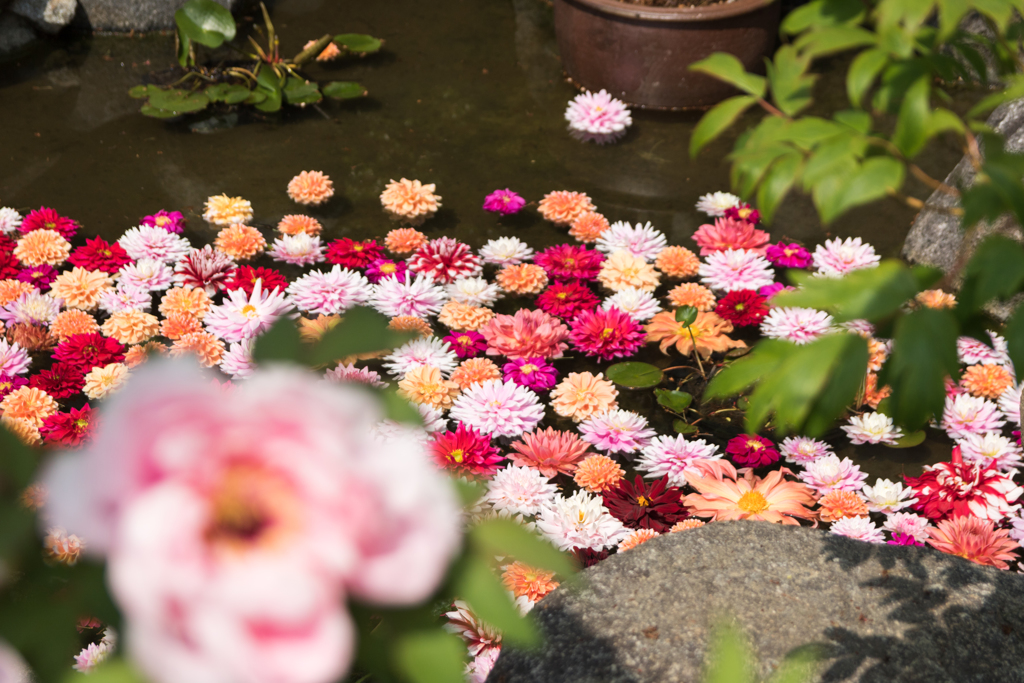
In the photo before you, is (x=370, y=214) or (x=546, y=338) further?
(x=370, y=214)

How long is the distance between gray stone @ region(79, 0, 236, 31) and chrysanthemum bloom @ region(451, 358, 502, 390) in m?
2.57

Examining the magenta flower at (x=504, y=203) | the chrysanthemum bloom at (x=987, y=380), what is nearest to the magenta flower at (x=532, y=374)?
the magenta flower at (x=504, y=203)

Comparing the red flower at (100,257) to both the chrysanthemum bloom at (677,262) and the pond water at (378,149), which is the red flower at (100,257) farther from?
the chrysanthemum bloom at (677,262)

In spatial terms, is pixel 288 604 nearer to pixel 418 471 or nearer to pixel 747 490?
pixel 418 471

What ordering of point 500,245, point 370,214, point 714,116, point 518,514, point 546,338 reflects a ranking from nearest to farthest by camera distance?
point 714,116 < point 518,514 < point 546,338 < point 500,245 < point 370,214

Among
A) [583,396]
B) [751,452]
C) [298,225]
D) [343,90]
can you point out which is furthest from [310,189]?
[751,452]

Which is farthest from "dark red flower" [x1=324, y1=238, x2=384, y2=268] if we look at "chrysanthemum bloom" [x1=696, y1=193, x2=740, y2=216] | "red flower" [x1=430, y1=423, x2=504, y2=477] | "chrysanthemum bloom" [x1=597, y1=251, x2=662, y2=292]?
"chrysanthemum bloom" [x1=696, y1=193, x2=740, y2=216]

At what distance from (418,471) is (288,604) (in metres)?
0.07

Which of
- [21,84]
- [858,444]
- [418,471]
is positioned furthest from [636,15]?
[418,471]

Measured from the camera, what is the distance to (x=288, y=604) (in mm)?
335

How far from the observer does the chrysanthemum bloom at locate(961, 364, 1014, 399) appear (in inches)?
78.4

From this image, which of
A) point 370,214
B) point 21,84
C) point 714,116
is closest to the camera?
point 714,116

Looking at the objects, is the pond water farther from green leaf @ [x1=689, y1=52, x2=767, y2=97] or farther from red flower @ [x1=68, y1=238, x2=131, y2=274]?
green leaf @ [x1=689, y1=52, x2=767, y2=97]

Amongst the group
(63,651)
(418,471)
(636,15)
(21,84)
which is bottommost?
(21,84)
